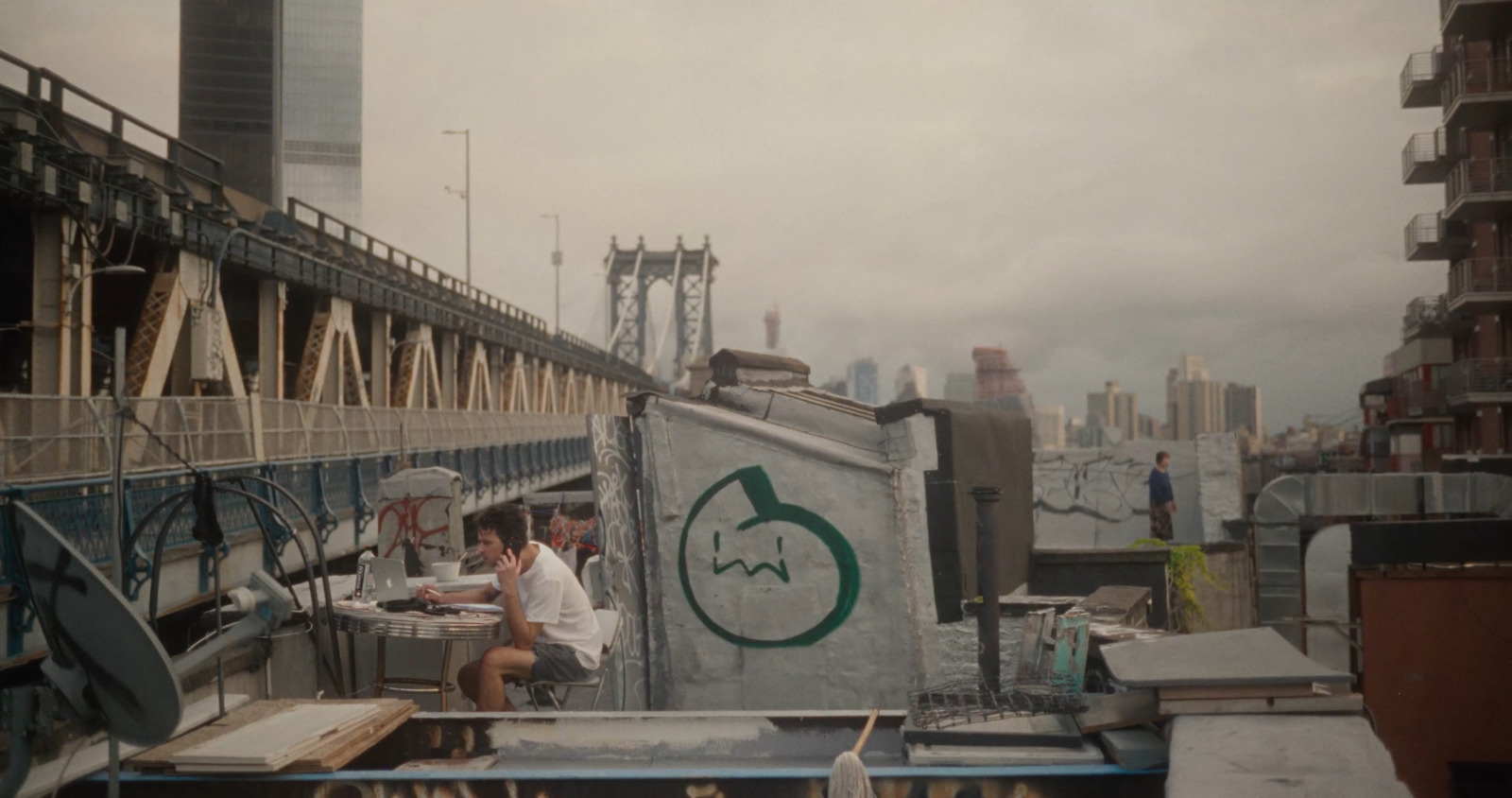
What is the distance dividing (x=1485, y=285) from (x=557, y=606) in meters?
35.0

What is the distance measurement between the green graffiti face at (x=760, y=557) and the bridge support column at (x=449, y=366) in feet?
112

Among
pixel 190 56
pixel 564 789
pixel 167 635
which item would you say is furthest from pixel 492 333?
pixel 564 789

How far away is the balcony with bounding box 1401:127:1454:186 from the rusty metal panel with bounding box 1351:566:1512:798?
34039 millimetres

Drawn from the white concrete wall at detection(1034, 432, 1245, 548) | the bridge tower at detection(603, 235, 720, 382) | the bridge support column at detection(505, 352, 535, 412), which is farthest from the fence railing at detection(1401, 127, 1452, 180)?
the bridge tower at detection(603, 235, 720, 382)

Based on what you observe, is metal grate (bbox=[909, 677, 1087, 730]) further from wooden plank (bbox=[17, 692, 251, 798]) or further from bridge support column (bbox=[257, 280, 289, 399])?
bridge support column (bbox=[257, 280, 289, 399])

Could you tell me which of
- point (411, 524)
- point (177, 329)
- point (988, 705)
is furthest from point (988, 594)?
point (177, 329)

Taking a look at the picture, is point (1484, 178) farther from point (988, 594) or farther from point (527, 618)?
point (527, 618)

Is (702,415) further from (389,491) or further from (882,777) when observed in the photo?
(389,491)

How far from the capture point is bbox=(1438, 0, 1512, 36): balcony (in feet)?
105

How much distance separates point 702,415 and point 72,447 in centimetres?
637

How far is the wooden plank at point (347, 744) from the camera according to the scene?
14.6 ft

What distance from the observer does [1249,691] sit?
4281 mm

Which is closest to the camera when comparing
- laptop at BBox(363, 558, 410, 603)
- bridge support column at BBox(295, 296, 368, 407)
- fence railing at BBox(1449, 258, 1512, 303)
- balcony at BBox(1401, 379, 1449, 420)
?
laptop at BBox(363, 558, 410, 603)

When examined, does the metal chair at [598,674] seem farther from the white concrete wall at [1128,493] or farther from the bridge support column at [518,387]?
the bridge support column at [518,387]
